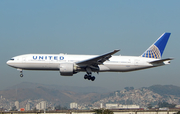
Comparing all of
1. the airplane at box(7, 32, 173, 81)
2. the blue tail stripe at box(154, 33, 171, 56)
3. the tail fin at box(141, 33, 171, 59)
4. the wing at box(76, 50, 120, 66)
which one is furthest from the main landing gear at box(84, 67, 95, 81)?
the blue tail stripe at box(154, 33, 171, 56)

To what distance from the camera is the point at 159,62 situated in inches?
1721

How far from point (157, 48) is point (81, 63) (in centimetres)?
1504

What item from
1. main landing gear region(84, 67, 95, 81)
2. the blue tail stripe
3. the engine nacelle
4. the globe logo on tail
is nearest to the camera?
the engine nacelle

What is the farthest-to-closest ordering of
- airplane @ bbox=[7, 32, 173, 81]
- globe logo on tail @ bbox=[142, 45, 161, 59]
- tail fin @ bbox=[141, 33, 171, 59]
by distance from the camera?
tail fin @ bbox=[141, 33, 171, 59] → globe logo on tail @ bbox=[142, 45, 161, 59] → airplane @ bbox=[7, 32, 173, 81]

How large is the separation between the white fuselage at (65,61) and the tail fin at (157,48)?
237cm

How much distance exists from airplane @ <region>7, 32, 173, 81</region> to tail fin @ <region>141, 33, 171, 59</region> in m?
1.71

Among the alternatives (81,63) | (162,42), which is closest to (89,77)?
(81,63)

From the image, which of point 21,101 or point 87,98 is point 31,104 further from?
point 87,98

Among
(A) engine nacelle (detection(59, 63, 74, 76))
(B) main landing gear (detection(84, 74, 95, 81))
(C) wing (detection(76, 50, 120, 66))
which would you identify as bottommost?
(B) main landing gear (detection(84, 74, 95, 81))

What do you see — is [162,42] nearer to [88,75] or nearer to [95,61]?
[95,61]

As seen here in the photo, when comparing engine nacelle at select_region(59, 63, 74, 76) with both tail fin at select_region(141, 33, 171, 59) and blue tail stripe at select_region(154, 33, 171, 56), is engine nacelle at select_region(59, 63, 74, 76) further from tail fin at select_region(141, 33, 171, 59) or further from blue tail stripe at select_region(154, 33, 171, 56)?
blue tail stripe at select_region(154, 33, 171, 56)

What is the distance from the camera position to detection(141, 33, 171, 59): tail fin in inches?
1835

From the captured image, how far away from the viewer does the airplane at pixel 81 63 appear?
134 feet

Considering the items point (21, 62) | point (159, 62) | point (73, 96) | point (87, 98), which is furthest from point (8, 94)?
point (159, 62)
